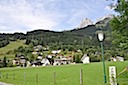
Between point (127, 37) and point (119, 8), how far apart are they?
295 cm

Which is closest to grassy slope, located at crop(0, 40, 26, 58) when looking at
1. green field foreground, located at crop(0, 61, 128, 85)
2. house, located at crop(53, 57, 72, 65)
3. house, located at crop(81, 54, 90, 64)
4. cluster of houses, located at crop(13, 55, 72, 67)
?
cluster of houses, located at crop(13, 55, 72, 67)

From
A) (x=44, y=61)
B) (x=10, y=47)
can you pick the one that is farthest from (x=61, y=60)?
(x=10, y=47)

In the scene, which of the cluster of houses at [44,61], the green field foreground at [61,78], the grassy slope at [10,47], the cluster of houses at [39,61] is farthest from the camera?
the grassy slope at [10,47]

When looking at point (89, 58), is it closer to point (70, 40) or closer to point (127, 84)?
point (70, 40)

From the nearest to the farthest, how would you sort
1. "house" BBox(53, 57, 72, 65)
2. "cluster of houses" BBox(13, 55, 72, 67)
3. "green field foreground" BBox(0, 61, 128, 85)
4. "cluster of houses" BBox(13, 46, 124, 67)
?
1. "green field foreground" BBox(0, 61, 128, 85)
2. "cluster of houses" BBox(13, 46, 124, 67)
3. "cluster of houses" BBox(13, 55, 72, 67)
4. "house" BBox(53, 57, 72, 65)

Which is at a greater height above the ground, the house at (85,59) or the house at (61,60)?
the house at (85,59)

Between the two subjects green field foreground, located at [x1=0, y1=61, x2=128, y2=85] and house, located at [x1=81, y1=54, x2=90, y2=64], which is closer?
green field foreground, located at [x1=0, y1=61, x2=128, y2=85]

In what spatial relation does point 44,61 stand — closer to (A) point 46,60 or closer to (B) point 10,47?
(A) point 46,60

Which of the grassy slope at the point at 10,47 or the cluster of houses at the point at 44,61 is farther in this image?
the grassy slope at the point at 10,47

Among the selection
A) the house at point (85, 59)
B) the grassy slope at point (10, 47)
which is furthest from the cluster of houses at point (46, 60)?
the grassy slope at point (10, 47)

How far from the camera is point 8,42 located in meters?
186

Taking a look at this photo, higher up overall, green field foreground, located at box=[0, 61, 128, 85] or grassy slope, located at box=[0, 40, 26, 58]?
grassy slope, located at box=[0, 40, 26, 58]

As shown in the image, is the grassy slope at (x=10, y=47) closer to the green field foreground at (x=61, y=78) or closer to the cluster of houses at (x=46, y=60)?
the cluster of houses at (x=46, y=60)

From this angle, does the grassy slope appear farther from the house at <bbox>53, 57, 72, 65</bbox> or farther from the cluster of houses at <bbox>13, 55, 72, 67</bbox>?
the house at <bbox>53, 57, 72, 65</bbox>
